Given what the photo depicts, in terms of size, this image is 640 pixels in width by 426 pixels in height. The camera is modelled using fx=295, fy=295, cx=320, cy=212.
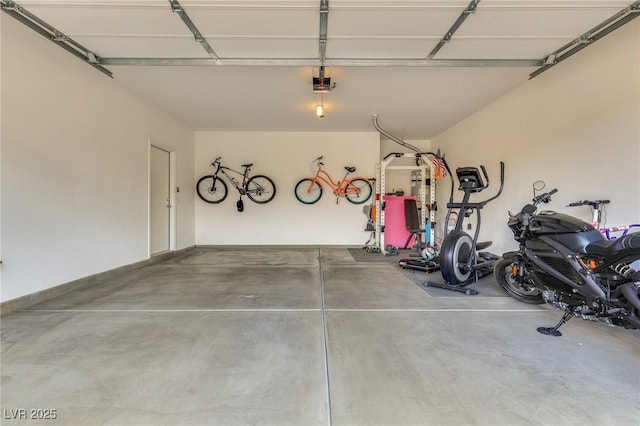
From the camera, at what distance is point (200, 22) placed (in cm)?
271

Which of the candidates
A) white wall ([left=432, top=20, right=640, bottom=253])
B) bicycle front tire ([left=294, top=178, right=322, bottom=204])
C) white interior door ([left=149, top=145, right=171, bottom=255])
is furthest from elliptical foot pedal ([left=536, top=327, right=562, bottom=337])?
white interior door ([left=149, top=145, right=171, bottom=255])

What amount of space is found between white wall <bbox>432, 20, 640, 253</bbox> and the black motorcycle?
100 centimetres

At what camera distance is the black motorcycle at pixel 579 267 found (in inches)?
77.3

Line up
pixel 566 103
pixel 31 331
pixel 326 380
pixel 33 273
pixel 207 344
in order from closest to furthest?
pixel 326 380, pixel 207 344, pixel 31 331, pixel 33 273, pixel 566 103

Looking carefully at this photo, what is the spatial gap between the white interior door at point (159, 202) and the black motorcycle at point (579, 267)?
5548mm

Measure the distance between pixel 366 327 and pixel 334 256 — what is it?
3.53 m

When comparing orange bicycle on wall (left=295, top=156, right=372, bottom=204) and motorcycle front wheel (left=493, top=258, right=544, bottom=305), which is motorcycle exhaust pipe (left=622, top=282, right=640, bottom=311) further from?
orange bicycle on wall (left=295, top=156, right=372, bottom=204)

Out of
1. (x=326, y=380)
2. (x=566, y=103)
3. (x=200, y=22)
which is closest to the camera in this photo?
(x=326, y=380)

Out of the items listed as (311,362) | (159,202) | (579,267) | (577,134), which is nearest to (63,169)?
(159,202)

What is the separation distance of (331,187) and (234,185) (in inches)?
93.9

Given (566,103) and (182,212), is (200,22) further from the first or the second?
(182,212)

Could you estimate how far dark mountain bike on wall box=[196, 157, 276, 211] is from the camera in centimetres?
716

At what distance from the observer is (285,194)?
7.29 m

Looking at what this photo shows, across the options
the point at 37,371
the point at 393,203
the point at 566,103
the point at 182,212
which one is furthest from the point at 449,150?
the point at 37,371
